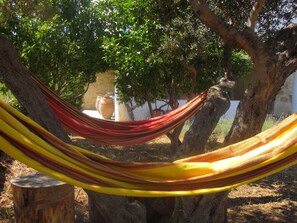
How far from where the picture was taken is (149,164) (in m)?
1.92

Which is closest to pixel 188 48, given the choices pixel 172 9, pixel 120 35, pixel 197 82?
pixel 172 9

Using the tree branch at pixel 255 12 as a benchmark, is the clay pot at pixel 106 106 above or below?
above

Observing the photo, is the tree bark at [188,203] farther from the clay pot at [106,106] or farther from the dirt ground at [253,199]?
the clay pot at [106,106]

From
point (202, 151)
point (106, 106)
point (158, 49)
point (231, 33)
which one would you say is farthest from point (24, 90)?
point (106, 106)

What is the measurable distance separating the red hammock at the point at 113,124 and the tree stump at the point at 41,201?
128 cm

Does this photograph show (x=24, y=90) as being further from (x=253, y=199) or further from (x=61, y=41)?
(x=61, y=41)

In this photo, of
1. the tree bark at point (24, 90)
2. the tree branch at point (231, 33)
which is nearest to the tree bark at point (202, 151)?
the tree branch at point (231, 33)

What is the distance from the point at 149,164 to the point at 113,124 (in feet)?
5.41

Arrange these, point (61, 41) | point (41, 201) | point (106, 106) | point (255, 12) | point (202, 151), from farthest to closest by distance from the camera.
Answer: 1. point (106, 106)
2. point (61, 41)
3. point (255, 12)
4. point (202, 151)
5. point (41, 201)

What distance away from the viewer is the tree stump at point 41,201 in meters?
1.88

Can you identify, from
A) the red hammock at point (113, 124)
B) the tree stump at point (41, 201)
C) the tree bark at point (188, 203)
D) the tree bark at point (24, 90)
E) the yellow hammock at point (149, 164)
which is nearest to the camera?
the yellow hammock at point (149, 164)

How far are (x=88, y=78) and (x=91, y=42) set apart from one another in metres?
0.59

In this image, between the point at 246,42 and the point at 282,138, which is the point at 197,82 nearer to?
the point at 246,42

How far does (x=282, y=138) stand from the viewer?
1.90 m
